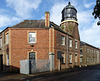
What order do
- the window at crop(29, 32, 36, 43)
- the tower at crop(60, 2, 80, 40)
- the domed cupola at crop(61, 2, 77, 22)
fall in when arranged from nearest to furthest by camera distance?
1. the window at crop(29, 32, 36, 43)
2. the tower at crop(60, 2, 80, 40)
3. the domed cupola at crop(61, 2, 77, 22)

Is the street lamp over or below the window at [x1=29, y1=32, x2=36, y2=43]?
over

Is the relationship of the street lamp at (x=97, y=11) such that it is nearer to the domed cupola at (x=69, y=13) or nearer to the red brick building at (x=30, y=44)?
the red brick building at (x=30, y=44)

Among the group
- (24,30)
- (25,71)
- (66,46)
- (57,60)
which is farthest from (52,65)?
(24,30)

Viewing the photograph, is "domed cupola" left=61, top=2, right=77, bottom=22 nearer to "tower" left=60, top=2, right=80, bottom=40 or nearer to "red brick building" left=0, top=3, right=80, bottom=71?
"tower" left=60, top=2, right=80, bottom=40

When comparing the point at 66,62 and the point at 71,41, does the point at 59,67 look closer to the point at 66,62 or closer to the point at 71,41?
the point at 66,62

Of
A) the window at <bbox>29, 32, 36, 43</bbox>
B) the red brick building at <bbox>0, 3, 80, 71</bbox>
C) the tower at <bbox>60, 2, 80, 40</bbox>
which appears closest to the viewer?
the red brick building at <bbox>0, 3, 80, 71</bbox>

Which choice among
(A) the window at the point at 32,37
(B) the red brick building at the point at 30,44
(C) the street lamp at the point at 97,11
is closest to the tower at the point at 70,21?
(B) the red brick building at the point at 30,44

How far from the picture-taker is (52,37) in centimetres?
1772

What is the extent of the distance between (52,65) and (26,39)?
6.50 meters

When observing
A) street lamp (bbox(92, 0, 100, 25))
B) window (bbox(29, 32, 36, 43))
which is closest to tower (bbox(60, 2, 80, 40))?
window (bbox(29, 32, 36, 43))

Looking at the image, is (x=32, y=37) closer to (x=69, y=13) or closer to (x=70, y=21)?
(x=70, y=21)

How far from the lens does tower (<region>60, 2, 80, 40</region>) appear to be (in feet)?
83.1

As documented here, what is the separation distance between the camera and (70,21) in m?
26.1

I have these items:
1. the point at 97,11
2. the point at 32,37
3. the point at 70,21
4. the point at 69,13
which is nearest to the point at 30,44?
the point at 32,37
